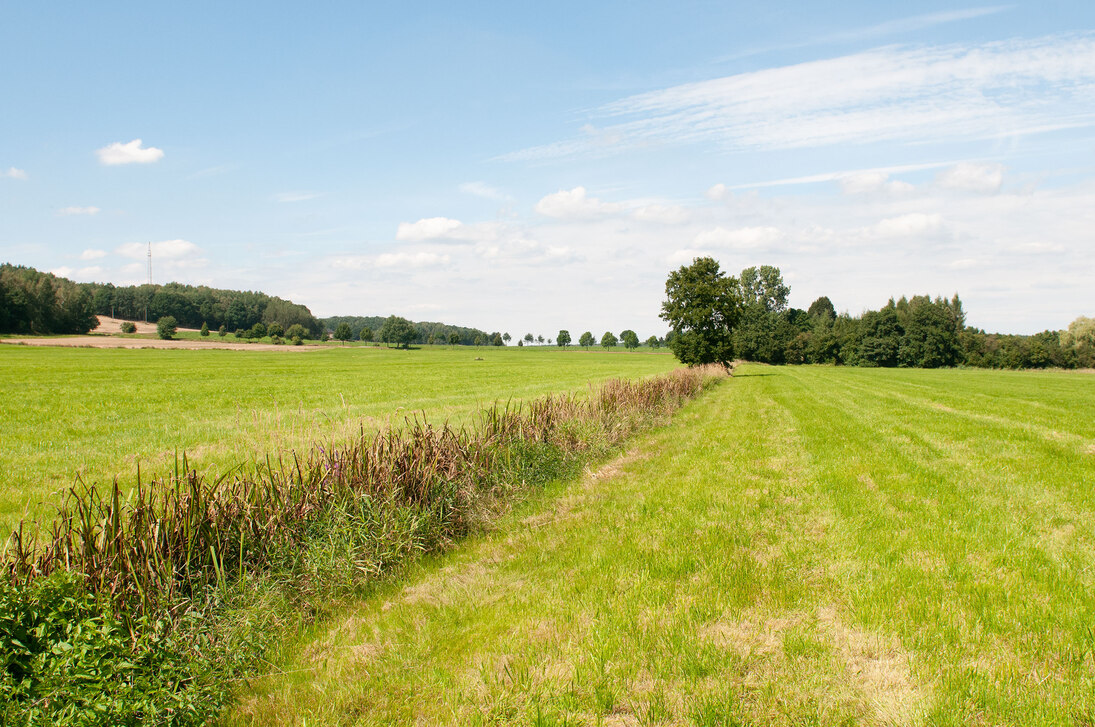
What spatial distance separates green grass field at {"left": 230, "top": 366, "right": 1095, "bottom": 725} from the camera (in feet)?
12.2

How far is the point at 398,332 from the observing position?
145750 mm

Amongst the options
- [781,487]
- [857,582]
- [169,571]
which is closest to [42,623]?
[169,571]

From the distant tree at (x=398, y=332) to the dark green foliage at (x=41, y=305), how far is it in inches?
2381

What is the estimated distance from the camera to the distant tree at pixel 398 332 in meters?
146

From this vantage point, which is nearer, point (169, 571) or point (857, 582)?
point (169, 571)

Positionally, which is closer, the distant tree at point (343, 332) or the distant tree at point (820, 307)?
the distant tree at point (820, 307)

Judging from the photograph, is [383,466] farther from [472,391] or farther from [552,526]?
[472,391]

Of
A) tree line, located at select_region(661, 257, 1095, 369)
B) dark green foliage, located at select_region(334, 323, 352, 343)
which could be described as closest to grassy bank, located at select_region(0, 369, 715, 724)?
tree line, located at select_region(661, 257, 1095, 369)

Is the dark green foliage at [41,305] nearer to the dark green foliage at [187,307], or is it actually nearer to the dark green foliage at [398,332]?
the dark green foliage at [187,307]

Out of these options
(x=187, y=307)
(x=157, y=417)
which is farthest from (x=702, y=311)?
(x=187, y=307)

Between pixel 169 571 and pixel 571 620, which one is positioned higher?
pixel 169 571

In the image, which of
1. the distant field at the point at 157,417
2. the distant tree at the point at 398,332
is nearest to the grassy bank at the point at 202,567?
the distant field at the point at 157,417

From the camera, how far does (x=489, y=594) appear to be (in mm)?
5648

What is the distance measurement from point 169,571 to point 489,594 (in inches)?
108
